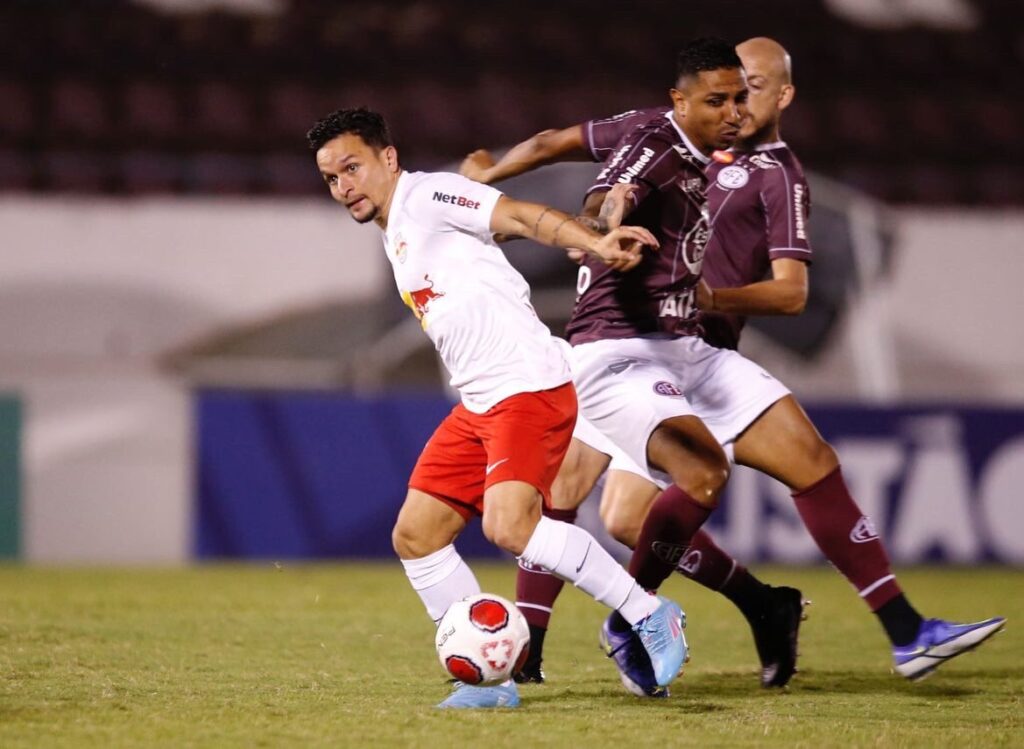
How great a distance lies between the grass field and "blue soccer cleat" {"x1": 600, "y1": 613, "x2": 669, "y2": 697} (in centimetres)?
8

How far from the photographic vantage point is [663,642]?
447cm

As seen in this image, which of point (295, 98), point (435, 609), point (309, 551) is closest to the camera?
point (435, 609)

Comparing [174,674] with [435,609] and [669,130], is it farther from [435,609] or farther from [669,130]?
[669,130]

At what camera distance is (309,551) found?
1059 centimetres

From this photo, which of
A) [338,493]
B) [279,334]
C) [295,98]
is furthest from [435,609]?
[295,98]

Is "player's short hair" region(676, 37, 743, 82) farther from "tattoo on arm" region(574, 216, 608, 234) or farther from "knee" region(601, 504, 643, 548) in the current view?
"knee" region(601, 504, 643, 548)

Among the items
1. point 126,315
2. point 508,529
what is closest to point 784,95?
point 508,529

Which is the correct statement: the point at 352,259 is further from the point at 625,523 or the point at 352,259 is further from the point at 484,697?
the point at 484,697

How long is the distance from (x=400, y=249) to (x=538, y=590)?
1357mm

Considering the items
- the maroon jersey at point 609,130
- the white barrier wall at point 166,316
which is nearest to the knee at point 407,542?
the maroon jersey at point 609,130

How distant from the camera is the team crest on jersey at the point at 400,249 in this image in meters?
4.55

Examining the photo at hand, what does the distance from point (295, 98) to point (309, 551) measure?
227 inches

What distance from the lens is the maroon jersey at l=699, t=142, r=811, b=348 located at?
17.6 feet

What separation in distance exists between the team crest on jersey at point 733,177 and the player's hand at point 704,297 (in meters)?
0.61
